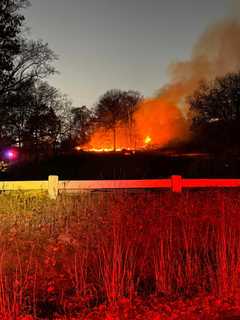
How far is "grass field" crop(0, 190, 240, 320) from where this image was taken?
5910 mm

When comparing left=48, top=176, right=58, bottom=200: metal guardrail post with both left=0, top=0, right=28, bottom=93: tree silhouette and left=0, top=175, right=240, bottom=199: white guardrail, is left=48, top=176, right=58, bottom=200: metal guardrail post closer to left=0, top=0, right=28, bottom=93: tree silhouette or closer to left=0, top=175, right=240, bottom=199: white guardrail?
left=0, top=175, right=240, bottom=199: white guardrail

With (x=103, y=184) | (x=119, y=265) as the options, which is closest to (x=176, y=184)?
(x=103, y=184)

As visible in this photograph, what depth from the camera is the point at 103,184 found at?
1577 centimetres

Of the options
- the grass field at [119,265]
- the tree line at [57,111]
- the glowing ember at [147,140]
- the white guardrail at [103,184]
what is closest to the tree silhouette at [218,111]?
the tree line at [57,111]

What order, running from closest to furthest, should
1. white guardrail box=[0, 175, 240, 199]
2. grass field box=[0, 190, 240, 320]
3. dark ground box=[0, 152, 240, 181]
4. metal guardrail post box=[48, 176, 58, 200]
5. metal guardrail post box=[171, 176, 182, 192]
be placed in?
grass field box=[0, 190, 240, 320] < metal guardrail post box=[48, 176, 58, 200] < white guardrail box=[0, 175, 240, 199] < metal guardrail post box=[171, 176, 182, 192] < dark ground box=[0, 152, 240, 181]

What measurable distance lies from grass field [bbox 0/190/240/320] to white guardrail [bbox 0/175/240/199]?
119 inches

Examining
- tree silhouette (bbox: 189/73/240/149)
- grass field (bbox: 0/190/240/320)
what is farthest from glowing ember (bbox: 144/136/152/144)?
grass field (bbox: 0/190/240/320)

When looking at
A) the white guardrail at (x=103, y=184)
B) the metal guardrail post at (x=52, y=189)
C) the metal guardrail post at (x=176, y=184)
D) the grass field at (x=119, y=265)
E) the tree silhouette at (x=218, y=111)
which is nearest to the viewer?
the grass field at (x=119, y=265)

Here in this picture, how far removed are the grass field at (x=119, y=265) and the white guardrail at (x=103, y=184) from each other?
9.91 ft

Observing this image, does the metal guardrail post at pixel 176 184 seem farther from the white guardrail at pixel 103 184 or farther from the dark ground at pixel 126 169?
the dark ground at pixel 126 169

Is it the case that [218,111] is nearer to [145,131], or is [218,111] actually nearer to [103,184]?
[145,131]

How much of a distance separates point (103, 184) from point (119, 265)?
953 centimetres

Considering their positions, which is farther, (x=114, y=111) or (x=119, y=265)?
(x=114, y=111)

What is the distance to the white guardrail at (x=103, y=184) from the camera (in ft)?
49.8
